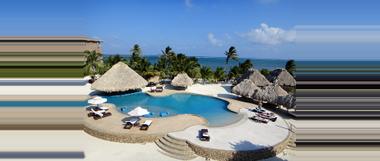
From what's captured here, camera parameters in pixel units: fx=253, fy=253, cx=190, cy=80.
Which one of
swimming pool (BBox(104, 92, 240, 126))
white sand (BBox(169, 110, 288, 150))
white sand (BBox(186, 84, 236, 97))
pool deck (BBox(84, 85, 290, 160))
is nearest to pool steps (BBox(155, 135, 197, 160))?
pool deck (BBox(84, 85, 290, 160))

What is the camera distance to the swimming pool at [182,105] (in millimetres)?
25041

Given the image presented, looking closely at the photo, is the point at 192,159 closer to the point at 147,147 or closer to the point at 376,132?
the point at 147,147

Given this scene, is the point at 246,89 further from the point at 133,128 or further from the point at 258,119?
the point at 133,128

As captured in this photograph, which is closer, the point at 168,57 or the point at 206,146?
the point at 206,146

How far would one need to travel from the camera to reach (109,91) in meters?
31.2

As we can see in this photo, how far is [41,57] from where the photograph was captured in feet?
9.91

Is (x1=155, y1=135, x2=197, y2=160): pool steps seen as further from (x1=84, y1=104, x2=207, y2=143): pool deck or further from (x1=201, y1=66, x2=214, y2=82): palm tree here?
(x1=201, y1=66, x2=214, y2=82): palm tree

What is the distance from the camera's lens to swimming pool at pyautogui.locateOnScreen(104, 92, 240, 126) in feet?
82.2

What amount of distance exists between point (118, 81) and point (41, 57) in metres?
30.0

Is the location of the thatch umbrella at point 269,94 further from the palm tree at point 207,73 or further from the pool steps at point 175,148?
the palm tree at point 207,73

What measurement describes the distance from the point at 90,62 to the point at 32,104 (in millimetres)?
37610

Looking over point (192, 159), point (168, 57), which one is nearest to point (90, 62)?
point (168, 57)

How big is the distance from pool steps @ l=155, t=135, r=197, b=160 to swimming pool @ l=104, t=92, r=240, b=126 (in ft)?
16.9

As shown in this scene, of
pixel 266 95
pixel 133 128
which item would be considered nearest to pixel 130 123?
pixel 133 128
